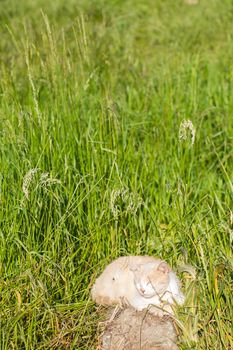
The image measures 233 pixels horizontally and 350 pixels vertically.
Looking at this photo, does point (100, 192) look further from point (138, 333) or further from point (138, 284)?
point (138, 333)

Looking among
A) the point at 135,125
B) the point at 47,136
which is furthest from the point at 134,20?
the point at 47,136

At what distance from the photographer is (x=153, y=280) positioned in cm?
344

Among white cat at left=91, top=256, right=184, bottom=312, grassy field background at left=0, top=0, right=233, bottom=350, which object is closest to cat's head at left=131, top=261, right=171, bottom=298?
white cat at left=91, top=256, right=184, bottom=312

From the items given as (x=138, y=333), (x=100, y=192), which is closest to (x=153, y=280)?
(x=138, y=333)

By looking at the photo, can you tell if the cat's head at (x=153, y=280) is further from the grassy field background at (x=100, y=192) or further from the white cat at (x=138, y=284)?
the grassy field background at (x=100, y=192)

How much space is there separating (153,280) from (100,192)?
0.68m

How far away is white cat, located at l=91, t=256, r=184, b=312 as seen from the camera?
136 inches

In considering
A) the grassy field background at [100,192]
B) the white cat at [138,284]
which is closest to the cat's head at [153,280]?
the white cat at [138,284]

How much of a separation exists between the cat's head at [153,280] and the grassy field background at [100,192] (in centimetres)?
11

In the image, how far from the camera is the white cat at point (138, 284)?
136 inches

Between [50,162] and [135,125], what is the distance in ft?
2.85

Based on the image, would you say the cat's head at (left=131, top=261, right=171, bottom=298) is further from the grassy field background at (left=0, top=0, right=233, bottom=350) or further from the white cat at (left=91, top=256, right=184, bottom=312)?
the grassy field background at (left=0, top=0, right=233, bottom=350)

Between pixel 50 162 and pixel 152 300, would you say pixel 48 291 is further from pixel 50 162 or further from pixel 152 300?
pixel 50 162

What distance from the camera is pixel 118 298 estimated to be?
11.7 feet
